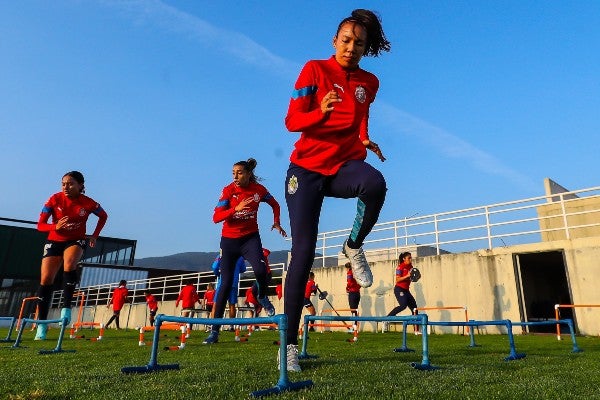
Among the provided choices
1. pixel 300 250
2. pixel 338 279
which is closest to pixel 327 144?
pixel 300 250

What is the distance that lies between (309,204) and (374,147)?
31.6 inches

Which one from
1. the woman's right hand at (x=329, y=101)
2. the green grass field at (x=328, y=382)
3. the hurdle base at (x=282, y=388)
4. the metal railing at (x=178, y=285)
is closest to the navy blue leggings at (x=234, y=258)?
the green grass field at (x=328, y=382)

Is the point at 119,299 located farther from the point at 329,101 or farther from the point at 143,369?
the point at 329,101

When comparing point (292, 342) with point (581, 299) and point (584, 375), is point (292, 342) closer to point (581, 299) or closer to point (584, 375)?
point (584, 375)

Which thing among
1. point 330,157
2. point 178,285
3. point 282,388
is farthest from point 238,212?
point 178,285

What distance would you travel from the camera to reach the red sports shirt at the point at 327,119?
Answer: 317cm

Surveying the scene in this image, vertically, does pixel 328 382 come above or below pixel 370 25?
below

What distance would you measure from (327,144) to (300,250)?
0.82 metres

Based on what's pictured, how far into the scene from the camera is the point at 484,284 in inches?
528

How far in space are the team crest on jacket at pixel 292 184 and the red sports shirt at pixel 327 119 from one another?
0.12 meters

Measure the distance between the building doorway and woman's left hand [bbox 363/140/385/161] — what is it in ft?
44.3

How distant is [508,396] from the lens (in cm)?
217

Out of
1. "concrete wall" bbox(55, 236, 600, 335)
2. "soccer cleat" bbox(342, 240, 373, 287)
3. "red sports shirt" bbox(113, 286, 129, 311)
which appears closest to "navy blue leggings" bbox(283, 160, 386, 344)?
"soccer cleat" bbox(342, 240, 373, 287)

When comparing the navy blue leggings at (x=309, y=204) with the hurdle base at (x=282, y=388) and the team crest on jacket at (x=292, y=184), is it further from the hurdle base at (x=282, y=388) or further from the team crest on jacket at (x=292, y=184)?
the hurdle base at (x=282, y=388)
